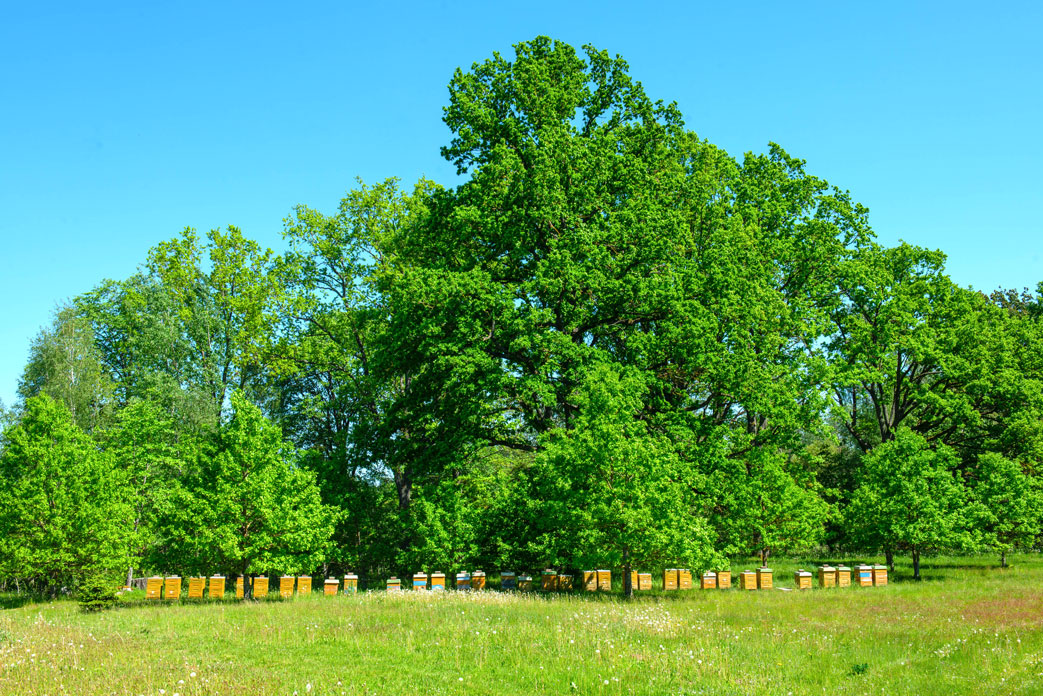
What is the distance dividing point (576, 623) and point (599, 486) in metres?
7.73

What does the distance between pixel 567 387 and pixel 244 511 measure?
45.1 ft

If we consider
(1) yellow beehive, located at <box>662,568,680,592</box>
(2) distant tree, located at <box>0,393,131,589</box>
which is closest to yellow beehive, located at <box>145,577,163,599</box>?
(2) distant tree, located at <box>0,393,131,589</box>

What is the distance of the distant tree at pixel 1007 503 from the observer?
118 ft

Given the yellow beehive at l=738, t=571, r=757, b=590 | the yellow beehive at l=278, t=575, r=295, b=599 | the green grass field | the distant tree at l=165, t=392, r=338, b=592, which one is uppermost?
the distant tree at l=165, t=392, r=338, b=592

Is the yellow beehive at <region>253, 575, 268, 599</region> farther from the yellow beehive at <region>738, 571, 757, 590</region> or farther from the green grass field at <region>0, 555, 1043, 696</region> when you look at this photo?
the yellow beehive at <region>738, 571, 757, 590</region>

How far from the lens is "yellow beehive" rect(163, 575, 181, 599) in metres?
26.8

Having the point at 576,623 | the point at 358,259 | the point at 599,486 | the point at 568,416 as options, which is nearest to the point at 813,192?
the point at 568,416

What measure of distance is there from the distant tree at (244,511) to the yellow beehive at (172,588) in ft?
3.35

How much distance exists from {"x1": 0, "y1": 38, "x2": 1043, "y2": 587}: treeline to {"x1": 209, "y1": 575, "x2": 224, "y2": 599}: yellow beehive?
1.46 ft

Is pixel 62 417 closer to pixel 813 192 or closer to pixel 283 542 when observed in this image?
pixel 283 542

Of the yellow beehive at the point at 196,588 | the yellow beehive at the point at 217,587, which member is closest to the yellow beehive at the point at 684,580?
the yellow beehive at the point at 217,587

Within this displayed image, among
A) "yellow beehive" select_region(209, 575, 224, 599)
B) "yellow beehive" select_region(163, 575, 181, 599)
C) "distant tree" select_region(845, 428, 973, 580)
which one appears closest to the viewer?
"yellow beehive" select_region(163, 575, 181, 599)

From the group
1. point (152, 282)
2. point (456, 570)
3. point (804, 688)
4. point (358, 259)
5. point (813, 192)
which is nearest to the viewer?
point (804, 688)

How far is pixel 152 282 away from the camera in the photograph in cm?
4781
